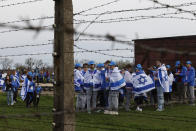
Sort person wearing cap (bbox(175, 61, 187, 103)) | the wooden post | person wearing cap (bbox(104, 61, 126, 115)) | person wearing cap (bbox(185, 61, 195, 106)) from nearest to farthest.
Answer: the wooden post, person wearing cap (bbox(104, 61, 126, 115)), person wearing cap (bbox(185, 61, 195, 106)), person wearing cap (bbox(175, 61, 187, 103))

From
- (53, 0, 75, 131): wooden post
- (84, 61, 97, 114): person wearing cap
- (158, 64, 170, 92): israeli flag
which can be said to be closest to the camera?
(53, 0, 75, 131): wooden post

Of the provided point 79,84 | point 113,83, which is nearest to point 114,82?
point 113,83

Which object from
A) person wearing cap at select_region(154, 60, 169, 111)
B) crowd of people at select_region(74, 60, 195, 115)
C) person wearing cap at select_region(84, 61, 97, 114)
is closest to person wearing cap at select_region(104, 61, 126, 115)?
crowd of people at select_region(74, 60, 195, 115)

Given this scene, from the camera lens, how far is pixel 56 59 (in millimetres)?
3031

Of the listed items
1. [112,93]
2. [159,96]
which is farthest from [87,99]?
[159,96]

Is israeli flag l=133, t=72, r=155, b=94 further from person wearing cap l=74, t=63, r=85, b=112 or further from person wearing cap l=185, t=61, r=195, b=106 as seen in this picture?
person wearing cap l=185, t=61, r=195, b=106

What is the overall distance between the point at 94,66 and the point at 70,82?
698 centimetres

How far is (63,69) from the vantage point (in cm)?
300

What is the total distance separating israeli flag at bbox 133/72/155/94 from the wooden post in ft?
23.9

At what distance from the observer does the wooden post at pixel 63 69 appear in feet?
9.68

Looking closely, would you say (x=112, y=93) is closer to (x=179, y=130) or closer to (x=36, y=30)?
(x=179, y=130)

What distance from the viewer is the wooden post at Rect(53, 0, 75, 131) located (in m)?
2.95

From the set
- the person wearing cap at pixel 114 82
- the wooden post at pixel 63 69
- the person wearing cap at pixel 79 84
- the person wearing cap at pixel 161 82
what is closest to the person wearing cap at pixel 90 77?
the person wearing cap at pixel 79 84

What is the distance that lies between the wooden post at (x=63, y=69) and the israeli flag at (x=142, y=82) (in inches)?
287
